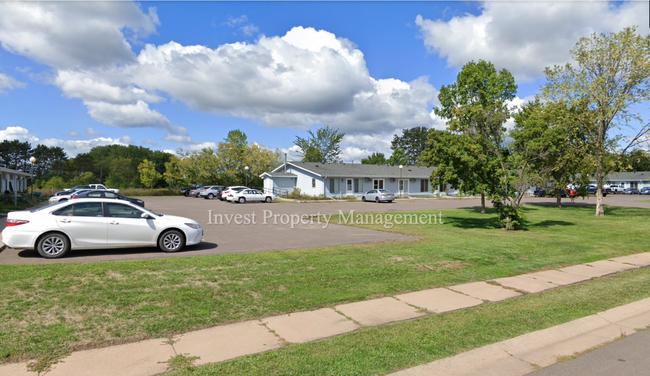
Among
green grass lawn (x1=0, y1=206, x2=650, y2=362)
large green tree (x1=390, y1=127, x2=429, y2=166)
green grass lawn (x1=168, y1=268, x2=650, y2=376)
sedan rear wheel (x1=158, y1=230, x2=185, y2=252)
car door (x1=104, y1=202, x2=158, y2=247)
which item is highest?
large green tree (x1=390, y1=127, x2=429, y2=166)

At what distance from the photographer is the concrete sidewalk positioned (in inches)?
167

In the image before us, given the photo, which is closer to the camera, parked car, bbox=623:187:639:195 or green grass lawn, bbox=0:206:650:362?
green grass lawn, bbox=0:206:650:362

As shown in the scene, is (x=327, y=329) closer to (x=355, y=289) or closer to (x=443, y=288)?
(x=355, y=289)

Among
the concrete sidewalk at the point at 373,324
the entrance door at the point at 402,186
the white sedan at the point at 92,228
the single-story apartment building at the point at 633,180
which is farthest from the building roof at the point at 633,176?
the white sedan at the point at 92,228

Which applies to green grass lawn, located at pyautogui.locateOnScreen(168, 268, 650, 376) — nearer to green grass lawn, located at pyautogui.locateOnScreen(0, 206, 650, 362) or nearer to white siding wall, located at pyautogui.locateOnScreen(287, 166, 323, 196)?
green grass lawn, located at pyautogui.locateOnScreen(0, 206, 650, 362)

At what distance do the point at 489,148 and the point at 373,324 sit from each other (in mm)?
13750

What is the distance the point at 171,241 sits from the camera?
10375 mm

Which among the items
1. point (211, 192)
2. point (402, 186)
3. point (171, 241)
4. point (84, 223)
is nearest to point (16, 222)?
point (84, 223)

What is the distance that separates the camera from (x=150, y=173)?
Answer: 6103cm

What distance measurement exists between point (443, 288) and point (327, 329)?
319 cm

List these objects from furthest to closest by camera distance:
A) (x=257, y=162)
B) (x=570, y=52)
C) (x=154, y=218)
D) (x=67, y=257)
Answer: (x=257, y=162) → (x=570, y=52) → (x=154, y=218) → (x=67, y=257)

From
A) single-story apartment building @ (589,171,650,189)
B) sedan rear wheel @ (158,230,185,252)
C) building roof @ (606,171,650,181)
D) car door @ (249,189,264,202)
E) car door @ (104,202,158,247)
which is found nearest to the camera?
car door @ (104,202,158,247)

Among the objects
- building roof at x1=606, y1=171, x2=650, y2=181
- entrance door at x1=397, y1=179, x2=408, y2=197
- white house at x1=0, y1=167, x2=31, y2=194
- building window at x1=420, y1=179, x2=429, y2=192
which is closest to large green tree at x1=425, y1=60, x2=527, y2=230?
entrance door at x1=397, y1=179, x2=408, y2=197

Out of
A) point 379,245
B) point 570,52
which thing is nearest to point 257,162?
point 570,52
